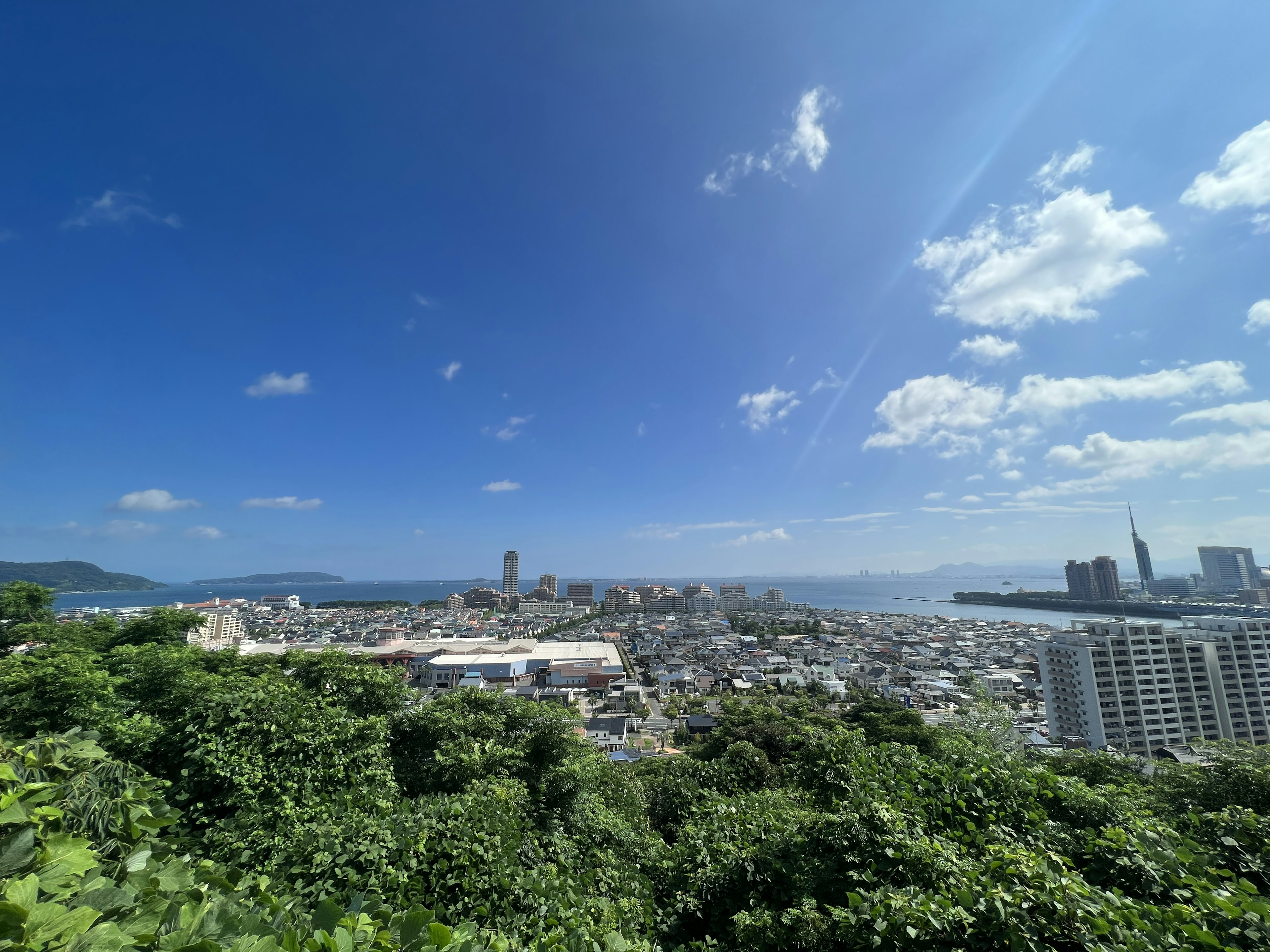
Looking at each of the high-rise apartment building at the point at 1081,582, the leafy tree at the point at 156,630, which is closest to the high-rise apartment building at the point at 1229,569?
the high-rise apartment building at the point at 1081,582

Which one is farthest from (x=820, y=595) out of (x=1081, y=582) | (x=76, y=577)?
(x=76, y=577)

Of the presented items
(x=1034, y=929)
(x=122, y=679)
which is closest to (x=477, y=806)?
(x=1034, y=929)

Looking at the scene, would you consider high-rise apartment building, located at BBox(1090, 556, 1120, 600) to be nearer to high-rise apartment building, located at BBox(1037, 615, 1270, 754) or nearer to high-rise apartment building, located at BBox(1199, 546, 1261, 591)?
high-rise apartment building, located at BBox(1199, 546, 1261, 591)

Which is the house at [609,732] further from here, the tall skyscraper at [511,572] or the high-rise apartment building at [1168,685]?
the tall skyscraper at [511,572]

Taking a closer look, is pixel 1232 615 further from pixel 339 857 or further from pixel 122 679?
pixel 122 679

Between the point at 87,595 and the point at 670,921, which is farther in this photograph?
the point at 87,595

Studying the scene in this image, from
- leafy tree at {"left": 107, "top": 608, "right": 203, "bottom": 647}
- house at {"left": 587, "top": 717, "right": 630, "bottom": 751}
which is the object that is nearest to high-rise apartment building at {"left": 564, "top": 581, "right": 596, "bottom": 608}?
house at {"left": 587, "top": 717, "right": 630, "bottom": 751}
